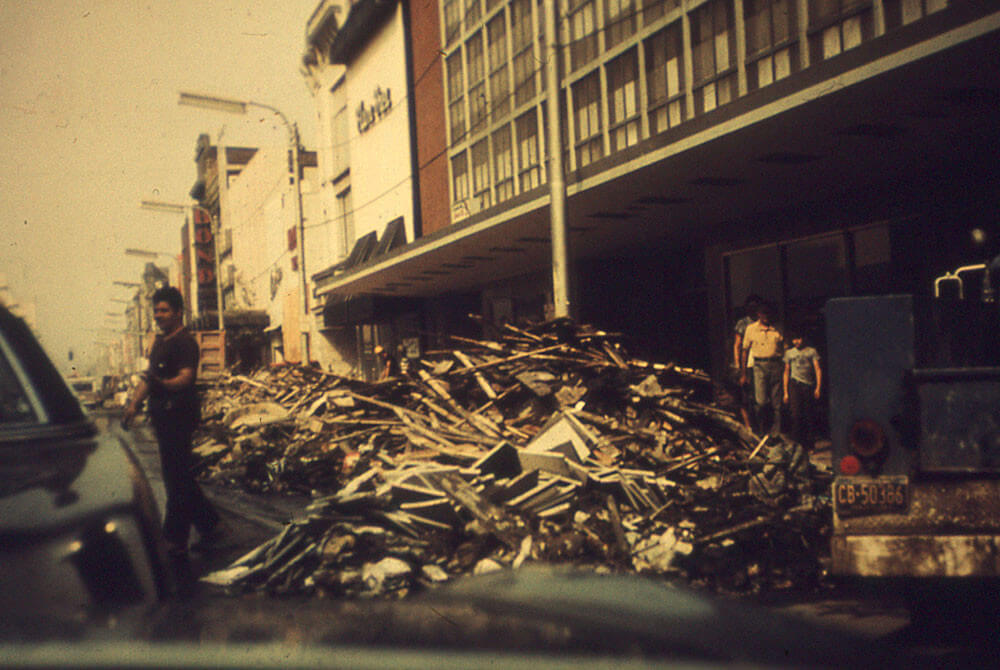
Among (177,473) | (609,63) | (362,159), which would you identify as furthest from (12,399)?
(362,159)

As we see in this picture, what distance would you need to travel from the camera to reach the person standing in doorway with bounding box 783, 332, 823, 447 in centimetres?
1129

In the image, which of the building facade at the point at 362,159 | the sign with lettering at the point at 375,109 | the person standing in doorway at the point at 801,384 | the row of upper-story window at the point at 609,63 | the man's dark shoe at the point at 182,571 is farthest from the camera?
the sign with lettering at the point at 375,109

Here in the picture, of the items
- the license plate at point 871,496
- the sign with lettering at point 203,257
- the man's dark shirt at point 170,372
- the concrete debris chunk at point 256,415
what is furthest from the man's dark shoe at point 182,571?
the sign with lettering at point 203,257

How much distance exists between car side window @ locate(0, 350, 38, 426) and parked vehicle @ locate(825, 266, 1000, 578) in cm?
363

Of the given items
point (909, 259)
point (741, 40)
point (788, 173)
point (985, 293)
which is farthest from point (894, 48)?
point (741, 40)

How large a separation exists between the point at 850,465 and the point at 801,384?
725 centimetres

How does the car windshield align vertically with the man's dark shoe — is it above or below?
above

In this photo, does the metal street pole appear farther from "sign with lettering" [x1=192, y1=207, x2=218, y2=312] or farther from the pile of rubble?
"sign with lettering" [x1=192, y1=207, x2=218, y2=312]

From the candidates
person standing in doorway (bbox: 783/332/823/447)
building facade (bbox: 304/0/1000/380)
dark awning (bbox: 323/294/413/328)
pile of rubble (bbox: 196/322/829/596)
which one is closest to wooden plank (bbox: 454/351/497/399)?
pile of rubble (bbox: 196/322/829/596)

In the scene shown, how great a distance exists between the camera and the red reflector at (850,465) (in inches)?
175

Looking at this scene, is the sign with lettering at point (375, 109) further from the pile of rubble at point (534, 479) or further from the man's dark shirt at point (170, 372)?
the man's dark shirt at point (170, 372)

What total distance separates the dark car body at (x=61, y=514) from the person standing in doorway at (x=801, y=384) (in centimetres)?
977

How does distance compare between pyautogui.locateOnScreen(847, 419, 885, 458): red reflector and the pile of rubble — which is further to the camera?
the pile of rubble

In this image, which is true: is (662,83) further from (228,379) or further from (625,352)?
(228,379)
